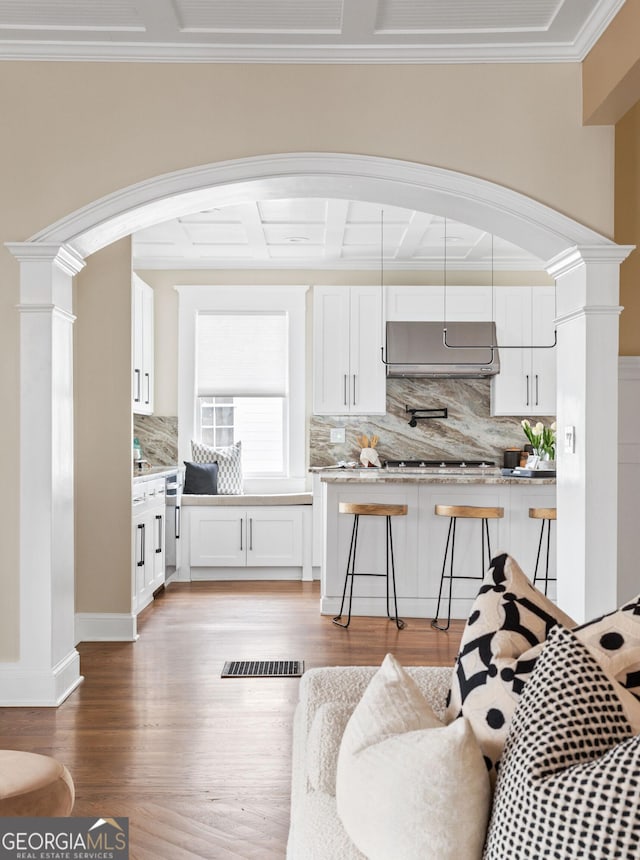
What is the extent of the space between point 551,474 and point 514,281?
119 inches

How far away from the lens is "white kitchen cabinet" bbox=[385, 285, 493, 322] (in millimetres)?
7383

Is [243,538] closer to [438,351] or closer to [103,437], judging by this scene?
[103,437]

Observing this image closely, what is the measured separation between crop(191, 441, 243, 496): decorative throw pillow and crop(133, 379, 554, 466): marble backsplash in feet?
1.16

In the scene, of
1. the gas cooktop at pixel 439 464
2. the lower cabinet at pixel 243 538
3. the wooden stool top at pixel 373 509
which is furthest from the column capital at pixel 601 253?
the gas cooktop at pixel 439 464

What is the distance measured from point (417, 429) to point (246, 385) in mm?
1733

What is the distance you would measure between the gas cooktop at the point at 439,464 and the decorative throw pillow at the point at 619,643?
6.10 meters

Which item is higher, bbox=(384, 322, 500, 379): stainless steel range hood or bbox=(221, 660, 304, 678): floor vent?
bbox=(384, 322, 500, 379): stainless steel range hood

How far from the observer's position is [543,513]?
4.89m

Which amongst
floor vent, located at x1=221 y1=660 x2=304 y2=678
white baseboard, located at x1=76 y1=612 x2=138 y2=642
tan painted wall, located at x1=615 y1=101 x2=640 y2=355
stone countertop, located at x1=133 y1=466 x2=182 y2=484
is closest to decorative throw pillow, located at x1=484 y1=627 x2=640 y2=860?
tan painted wall, located at x1=615 y1=101 x2=640 y2=355

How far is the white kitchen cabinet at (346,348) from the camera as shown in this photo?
7395 millimetres

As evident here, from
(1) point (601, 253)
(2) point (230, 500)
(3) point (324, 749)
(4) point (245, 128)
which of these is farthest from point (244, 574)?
(3) point (324, 749)

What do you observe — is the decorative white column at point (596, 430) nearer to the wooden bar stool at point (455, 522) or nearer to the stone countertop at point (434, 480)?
the wooden bar stool at point (455, 522)

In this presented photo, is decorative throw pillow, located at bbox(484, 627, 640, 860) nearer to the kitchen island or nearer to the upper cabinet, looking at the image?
the kitchen island

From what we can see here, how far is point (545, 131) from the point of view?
3639 mm
